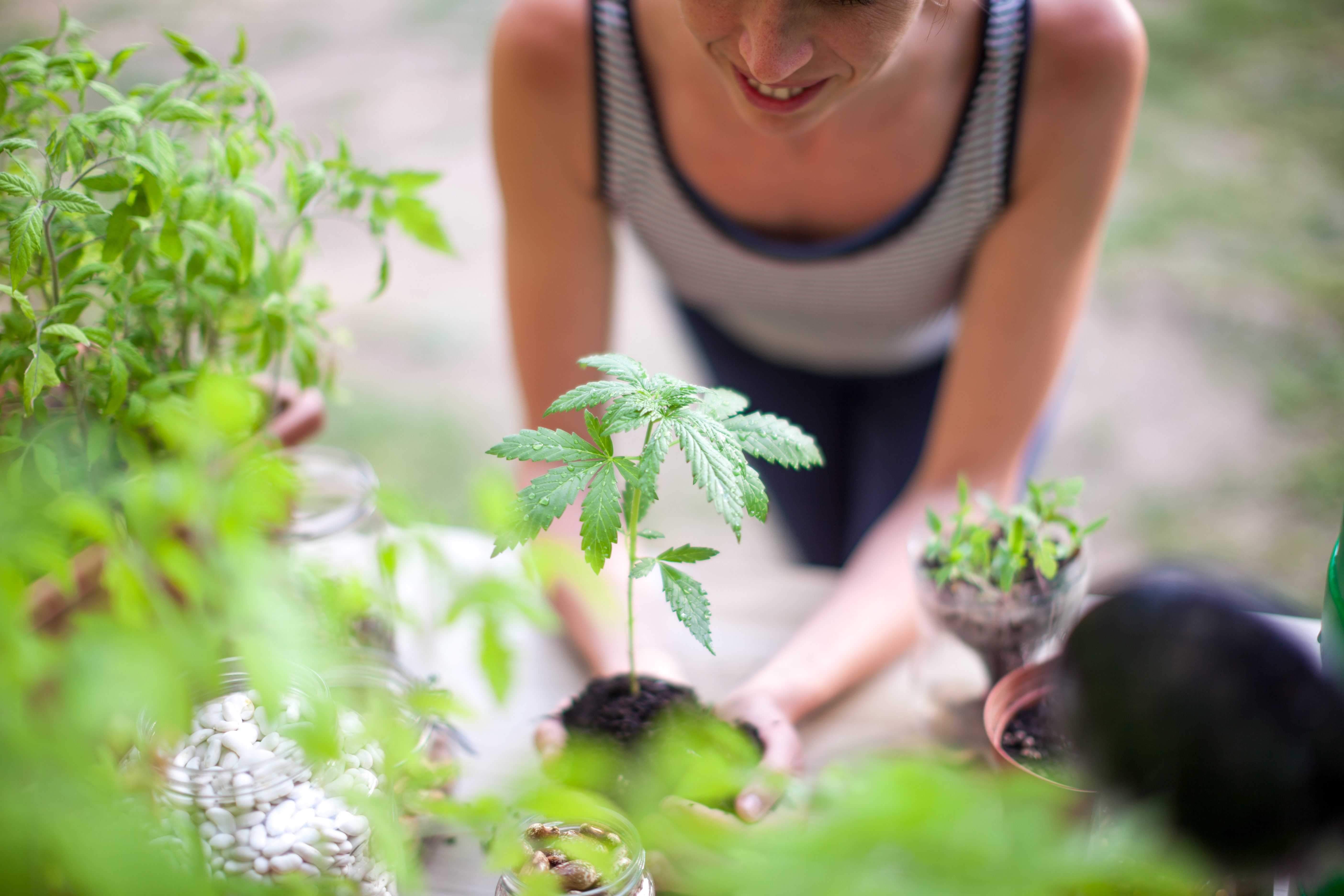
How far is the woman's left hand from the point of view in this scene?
0.69m

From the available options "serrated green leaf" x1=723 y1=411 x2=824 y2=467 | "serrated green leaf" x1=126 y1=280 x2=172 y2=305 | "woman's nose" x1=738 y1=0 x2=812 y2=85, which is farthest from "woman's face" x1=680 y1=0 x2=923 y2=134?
"serrated green leaf" x1=126 y1=280 x2=172 y2=305

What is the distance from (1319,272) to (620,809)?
10.6ft

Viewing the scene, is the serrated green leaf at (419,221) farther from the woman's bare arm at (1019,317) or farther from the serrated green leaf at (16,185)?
the woman's bare arm at (1019,317)

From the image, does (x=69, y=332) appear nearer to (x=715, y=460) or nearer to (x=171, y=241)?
(x=171, y=241)

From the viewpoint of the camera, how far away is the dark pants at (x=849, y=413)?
5.19 ft

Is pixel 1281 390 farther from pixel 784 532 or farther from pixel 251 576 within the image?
pixel 251 576

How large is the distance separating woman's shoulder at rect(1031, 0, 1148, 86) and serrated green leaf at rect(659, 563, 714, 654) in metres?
0.74

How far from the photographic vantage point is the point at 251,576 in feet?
1.20

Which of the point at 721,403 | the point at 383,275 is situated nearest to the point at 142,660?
the point at 721,403

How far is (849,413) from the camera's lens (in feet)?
5.39

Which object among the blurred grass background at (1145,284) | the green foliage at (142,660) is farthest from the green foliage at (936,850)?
the blurred grass background at (1145,284)

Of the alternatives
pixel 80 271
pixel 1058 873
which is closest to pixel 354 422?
pixel 80 271

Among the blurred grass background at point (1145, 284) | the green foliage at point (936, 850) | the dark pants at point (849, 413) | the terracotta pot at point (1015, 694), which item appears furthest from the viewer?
the blurred grass background at point (1145, 284)

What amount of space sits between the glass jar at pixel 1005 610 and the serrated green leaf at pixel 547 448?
14.5 inches
